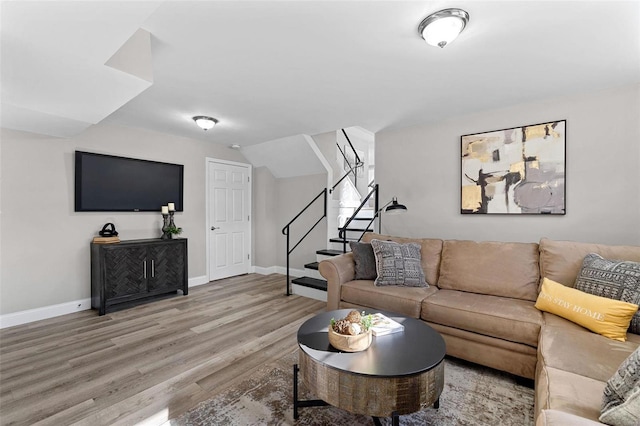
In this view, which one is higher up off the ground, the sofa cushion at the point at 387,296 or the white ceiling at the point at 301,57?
the white ceiling at the point at 301,57

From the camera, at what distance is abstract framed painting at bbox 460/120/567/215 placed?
9.63ft

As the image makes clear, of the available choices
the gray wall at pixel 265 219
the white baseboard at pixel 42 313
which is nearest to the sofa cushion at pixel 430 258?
the gray wall at pixel 265 219

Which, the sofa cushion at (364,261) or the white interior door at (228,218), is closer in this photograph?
the sofa cushion at (364,261)

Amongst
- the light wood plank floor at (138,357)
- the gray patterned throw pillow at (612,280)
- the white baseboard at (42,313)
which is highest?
the gray patterned throw pillow at (612,280)

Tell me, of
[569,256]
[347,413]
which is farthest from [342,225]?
[347,413]

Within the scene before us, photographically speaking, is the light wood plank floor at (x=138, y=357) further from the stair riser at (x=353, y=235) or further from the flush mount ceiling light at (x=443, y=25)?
the flush mount ceiling light at (x=443, y=25)

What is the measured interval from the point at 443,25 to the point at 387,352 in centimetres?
191

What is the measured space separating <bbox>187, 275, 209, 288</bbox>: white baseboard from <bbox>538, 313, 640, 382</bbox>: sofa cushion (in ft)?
14.5

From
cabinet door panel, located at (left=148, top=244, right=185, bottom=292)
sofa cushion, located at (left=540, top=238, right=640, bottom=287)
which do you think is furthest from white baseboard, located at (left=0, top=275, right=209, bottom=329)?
sofa cushion, located at (left=540, top=238, right=640, bottom=287)

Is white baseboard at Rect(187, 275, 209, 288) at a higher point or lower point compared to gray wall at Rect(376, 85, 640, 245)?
lower

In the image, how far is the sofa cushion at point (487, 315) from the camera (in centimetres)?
201

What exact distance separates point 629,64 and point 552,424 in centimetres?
287

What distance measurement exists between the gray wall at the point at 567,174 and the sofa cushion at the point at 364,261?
1.01m

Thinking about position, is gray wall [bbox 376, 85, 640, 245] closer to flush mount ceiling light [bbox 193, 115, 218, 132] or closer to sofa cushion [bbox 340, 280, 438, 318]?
sofa cushion [bbox 340, 280, 438, 318]
